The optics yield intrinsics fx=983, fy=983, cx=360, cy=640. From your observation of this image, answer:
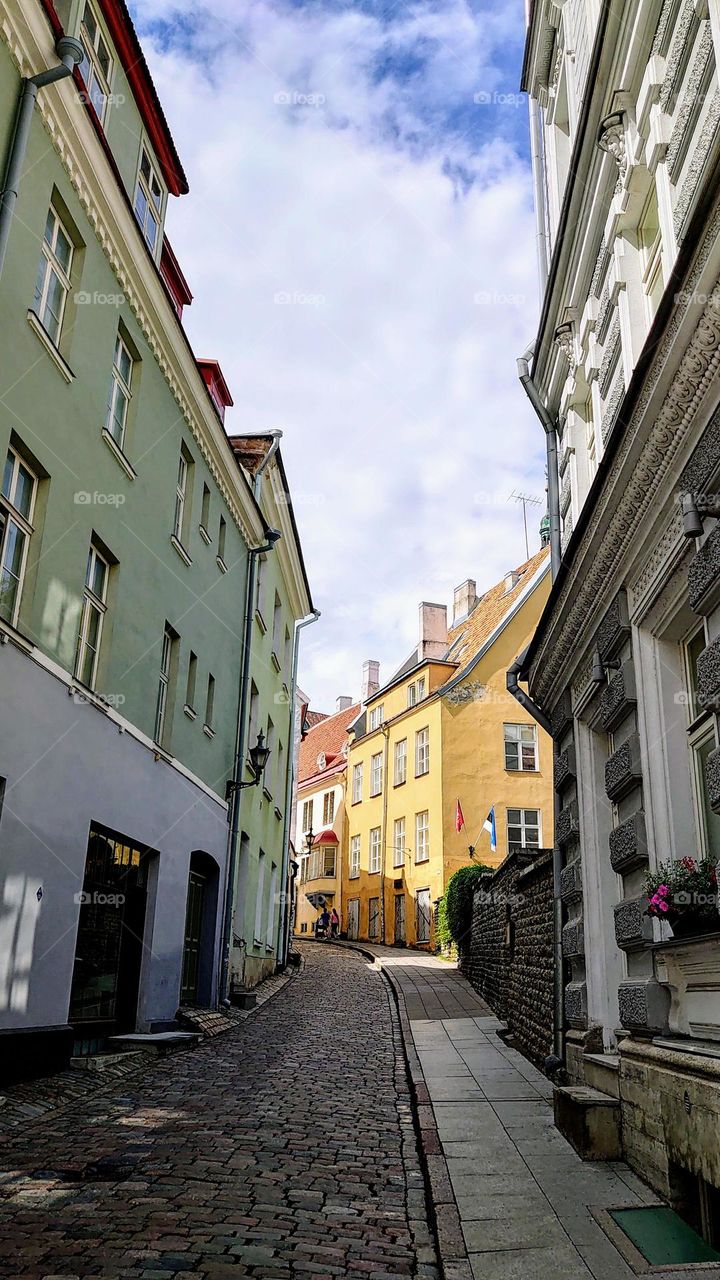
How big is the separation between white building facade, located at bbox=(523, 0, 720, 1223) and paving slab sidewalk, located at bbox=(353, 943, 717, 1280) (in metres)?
Result: 0.48

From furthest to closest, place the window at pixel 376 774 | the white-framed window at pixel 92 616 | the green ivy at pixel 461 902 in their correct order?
the window at pixel 376 774, the green ivy at pixel 461 902, the white-framed window at pixel 92 616

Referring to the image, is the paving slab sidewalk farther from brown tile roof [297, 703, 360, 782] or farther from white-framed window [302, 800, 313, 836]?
brown tile roof [297, 703, 360, 782]

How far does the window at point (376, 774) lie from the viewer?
125 feet

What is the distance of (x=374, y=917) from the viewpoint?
3716 cm

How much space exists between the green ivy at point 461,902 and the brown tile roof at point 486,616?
10566 millimetres

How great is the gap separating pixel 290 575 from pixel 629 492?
735 inches

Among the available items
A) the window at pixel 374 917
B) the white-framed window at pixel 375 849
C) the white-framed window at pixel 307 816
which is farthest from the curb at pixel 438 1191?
the white-framed window at pixel 307 816

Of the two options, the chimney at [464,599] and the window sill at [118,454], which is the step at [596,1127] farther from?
the chimney at [464,599]

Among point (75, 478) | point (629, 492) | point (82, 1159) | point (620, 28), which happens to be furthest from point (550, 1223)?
point (620, 28)

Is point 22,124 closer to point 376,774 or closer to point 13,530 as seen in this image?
point 13,530

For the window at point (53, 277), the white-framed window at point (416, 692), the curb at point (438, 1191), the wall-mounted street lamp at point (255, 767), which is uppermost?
the white-framed window at point (416, 692)

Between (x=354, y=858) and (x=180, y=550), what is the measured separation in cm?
2821

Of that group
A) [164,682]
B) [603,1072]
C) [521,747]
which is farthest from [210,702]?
[521,747]

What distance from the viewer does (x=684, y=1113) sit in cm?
498
